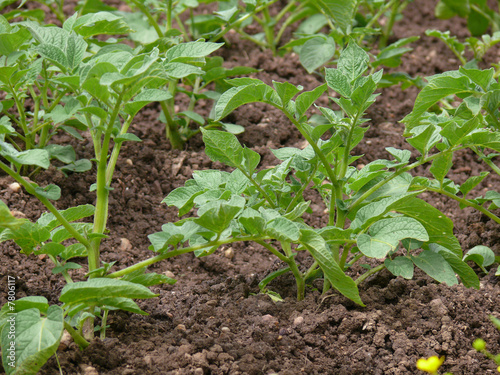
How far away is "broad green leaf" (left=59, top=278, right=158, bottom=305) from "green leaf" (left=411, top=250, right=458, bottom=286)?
2.11 ft

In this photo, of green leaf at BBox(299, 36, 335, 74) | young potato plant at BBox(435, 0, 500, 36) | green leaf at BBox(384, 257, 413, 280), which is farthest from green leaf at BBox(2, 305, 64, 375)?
young potato plant at BBox(435, 0, 500, 36)

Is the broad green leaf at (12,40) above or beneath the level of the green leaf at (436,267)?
above

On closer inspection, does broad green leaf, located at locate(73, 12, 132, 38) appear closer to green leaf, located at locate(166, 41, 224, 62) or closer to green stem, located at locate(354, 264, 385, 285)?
green leaf, located at locate(166, 41, 224, 62)

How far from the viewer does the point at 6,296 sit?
1.40 meters

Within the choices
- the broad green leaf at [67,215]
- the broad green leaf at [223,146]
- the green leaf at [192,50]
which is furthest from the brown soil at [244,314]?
the green leaf at [192,50]

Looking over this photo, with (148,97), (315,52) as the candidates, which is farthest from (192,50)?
(315,52)

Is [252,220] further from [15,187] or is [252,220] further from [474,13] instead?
[474,13]

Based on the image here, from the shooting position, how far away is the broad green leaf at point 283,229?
115cm

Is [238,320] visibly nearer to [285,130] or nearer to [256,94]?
[256,94]

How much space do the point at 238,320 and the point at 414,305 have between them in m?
0.46

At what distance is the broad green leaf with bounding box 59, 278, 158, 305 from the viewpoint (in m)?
1.09

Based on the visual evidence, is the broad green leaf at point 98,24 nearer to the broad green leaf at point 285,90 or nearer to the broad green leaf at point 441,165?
the broad green leaf at point 285,90

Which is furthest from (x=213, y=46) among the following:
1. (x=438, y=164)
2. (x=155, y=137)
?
(x=155, y=137)

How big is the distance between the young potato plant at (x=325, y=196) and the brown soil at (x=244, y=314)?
4.0 inches
